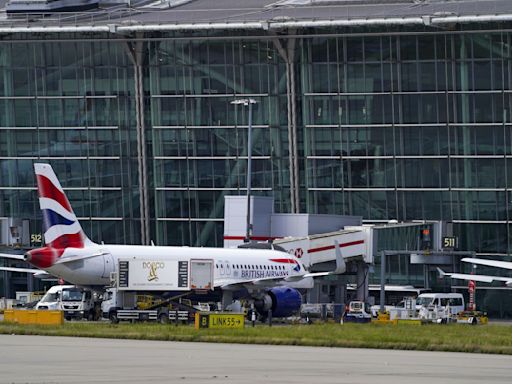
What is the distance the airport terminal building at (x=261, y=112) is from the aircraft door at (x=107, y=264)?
32.1 m

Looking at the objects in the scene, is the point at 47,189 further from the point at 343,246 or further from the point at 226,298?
the point at 343,246

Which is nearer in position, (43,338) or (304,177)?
(43,338)

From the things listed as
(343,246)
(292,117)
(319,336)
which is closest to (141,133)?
(292,117)

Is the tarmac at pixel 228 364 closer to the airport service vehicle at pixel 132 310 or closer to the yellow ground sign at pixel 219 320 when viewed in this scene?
the yellow ground sign at pixel 219 320

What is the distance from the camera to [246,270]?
81188 mm

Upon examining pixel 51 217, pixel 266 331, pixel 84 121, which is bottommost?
pixel 266 331

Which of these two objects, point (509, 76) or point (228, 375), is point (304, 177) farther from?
point (228, 375)

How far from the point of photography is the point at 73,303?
3125 inches

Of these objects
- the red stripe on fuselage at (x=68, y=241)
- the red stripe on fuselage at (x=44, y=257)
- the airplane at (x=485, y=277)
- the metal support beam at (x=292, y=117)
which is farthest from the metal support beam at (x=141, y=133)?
the red stripe on fuselage at (x=44, y=257)

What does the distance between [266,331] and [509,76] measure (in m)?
51.0

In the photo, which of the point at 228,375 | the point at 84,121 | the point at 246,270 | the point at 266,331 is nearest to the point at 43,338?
the point at 266,331

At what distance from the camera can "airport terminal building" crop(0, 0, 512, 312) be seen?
103 m

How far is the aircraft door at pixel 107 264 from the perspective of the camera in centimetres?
7375

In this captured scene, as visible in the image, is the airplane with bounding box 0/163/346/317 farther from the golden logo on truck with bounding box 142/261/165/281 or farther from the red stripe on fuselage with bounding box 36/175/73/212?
the golden logo on truck with bounding box 142/261/165/281
